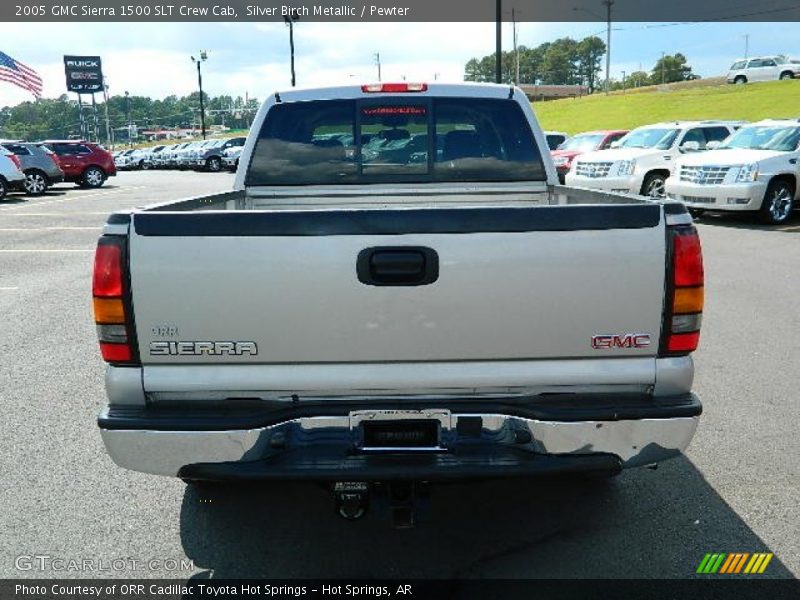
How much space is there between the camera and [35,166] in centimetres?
2347

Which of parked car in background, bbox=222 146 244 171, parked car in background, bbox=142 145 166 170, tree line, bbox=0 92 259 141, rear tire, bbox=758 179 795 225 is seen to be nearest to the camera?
A: rear tire, bbox=758 179 795 225

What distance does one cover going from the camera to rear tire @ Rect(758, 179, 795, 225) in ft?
42.2

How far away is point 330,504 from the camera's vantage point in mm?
3545

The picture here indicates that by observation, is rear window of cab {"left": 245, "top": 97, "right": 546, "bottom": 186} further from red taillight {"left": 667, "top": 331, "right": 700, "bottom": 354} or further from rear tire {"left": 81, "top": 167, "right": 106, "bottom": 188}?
rear tire {"left": 81, "top": 167, "right": 106, "bottom": 188}

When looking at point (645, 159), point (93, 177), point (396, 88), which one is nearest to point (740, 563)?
point (396, 88)

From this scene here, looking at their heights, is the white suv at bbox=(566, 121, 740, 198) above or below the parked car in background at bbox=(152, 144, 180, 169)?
below

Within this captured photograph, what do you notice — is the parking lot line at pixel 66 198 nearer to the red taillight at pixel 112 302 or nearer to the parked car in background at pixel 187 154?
the parked car in background at pixel 187 154

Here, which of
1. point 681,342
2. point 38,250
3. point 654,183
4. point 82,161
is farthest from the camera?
point 82,161

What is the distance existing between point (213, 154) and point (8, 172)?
19772 mm

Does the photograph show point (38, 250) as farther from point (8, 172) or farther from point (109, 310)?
point (8, 172)

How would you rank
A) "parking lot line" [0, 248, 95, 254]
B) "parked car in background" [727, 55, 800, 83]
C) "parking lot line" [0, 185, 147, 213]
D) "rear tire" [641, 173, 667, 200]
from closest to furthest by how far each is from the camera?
"parking lot line" [0, 248, 95, 254] → "rear tire" [641, 173, 667, 200] → "parking lot line" [0, 185, 147, 213] → "parked car in background" [727, 55, 800, 83]

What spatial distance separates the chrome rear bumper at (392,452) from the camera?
8.47 feet

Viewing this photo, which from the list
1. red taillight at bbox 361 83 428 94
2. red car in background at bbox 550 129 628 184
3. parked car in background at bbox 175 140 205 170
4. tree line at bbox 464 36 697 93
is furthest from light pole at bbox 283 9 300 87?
tree line at bbox 464 36 697 93

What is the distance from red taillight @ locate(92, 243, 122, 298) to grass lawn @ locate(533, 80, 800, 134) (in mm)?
34403
